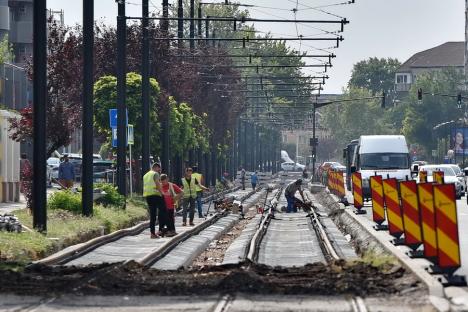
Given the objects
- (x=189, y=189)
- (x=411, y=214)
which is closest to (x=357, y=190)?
(x=189, y=189)

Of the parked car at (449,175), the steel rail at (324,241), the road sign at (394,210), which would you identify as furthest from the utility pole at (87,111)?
the parked car at (449,175)

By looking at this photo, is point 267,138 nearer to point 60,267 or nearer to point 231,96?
point 231,96

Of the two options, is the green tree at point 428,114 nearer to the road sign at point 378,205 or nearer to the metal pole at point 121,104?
the metal pole at point 121,104

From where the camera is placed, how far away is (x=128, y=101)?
198 ft

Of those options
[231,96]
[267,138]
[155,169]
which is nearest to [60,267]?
[155,169]

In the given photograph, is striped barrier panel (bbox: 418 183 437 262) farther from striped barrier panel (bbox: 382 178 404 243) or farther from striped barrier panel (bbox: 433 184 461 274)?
striped barrier panel (bbox: 382 178 404 243)

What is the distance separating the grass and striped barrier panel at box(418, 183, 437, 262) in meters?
6.10

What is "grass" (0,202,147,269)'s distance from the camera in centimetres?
2575

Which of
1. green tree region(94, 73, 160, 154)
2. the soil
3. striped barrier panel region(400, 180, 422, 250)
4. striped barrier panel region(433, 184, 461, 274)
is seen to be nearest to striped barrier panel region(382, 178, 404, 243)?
striped barrier panel region(400, 180, 422, 250)

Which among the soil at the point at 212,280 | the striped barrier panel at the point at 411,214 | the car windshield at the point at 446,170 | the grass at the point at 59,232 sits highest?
the striped barrier panel at the point at 411,214

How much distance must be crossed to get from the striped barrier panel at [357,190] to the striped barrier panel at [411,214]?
2309 centimetres


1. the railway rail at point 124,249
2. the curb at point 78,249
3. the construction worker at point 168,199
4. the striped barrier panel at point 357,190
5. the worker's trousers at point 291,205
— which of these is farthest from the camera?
the worker's trousers at point 291,205

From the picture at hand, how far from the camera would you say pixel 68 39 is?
47.4 meters

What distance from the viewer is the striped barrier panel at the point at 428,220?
2047 cm
